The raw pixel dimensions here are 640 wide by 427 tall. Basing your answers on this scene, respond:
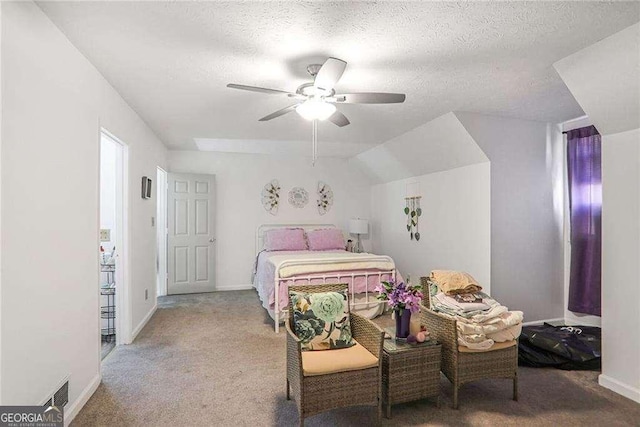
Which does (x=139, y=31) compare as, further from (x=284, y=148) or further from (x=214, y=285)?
(x=214, y=285)

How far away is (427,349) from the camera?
7.20 ft

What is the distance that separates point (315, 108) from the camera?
2.44 metres

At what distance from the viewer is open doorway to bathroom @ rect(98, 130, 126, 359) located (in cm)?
320

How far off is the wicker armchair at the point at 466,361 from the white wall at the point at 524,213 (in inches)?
57.6

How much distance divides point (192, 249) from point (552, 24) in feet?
17.1

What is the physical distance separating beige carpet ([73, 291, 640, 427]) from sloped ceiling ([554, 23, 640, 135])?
1.94 m

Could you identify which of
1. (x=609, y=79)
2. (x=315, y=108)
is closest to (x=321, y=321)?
(x=315, y=108)

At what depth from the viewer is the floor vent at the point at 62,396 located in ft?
6.35

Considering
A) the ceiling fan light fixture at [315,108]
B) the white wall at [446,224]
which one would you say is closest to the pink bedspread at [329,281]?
the white wall at [446,224]

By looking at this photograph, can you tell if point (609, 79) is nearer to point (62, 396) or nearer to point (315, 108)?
point (315, 108)

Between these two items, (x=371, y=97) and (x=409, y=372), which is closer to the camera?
(x=409, y=372)

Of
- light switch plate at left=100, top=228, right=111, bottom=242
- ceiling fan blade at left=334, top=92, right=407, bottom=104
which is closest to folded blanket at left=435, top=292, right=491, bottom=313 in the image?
ceiling fan blade at left=334, top=92, right=407, bottom=104

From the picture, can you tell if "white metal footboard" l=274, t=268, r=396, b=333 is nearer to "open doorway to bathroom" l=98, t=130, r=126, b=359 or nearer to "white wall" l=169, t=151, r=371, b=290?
"open doorway to bathroom" l=98, t=130, r=126, b=359

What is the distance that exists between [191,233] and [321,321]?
3.92 metres
